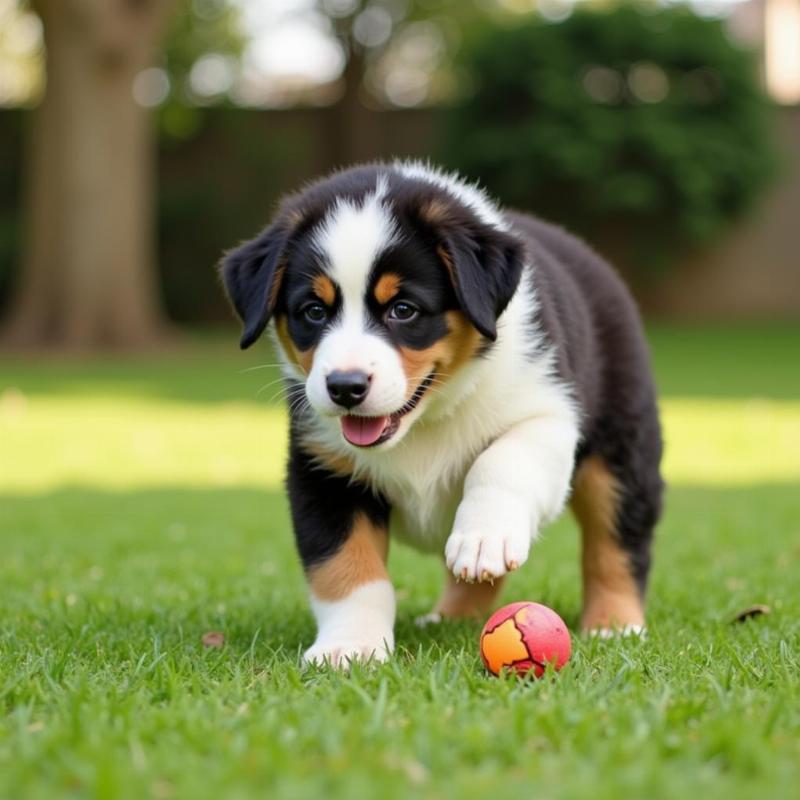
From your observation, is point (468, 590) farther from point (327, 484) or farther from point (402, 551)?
point (402, 551)

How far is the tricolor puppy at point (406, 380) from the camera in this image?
3.59 meters

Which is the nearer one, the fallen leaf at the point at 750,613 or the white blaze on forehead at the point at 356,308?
the white blaze on forehead at the point at 356,308

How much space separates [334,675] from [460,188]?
1743 mm

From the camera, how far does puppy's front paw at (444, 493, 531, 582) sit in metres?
3.38

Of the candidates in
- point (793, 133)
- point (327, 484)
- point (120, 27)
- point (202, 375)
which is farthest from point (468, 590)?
point (793, 133)

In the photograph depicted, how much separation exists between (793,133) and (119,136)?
11971 millimetres

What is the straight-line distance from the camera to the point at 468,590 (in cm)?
460

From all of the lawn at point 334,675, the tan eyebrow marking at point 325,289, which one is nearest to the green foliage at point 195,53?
the lawn at point 334,675

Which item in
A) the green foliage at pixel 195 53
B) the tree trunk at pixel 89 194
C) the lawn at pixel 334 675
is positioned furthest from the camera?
the green foliage at pixel 195 53

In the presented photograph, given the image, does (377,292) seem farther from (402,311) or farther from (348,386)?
(348,386)

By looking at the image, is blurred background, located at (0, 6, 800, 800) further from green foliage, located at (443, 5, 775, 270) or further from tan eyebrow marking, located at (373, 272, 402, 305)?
tan eyebrow marking, located at (373, 272, 402, 305)

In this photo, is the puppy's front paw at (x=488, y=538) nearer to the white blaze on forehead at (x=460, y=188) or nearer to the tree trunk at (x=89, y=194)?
the white blaze on forehead at (x=460, y=188)

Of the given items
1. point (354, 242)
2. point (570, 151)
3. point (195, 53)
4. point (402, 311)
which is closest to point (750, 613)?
point (402, 311)

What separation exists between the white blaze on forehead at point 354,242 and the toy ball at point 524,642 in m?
0.95
